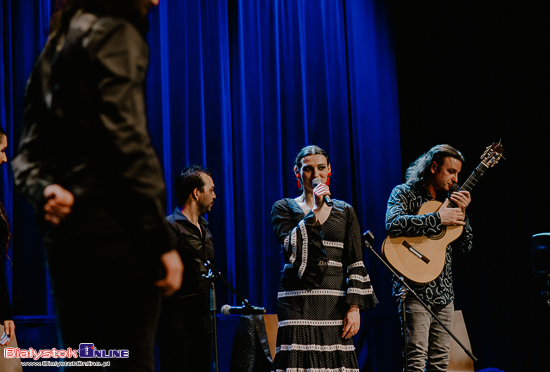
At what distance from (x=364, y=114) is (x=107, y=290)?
421cm

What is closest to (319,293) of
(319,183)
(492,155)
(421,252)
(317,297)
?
(317,297)

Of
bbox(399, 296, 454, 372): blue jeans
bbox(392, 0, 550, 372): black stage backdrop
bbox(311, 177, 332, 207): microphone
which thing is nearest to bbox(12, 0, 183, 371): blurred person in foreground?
bbox(311, 177, 332, 207): microphone

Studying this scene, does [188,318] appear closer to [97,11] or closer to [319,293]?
[319,293]

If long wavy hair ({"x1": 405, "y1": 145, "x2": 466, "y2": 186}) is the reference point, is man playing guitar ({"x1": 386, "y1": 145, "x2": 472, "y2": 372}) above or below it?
below

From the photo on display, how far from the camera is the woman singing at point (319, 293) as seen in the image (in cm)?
284

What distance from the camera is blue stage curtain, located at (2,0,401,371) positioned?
4488 mm

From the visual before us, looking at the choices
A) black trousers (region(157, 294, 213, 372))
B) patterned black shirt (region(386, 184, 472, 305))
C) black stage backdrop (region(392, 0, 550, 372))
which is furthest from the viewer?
black stage backdrop (region(392, 0, 550, 372))

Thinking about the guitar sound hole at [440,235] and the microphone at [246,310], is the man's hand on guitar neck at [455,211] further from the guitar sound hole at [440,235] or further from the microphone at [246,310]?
the microphone at [246,310]

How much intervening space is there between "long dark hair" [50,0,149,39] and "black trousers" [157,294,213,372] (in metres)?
2.11

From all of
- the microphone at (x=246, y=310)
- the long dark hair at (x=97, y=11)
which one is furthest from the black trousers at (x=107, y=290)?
the microphone at (x=246, y=310)

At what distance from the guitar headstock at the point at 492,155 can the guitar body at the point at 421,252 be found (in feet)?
1.70

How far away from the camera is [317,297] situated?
289 cm

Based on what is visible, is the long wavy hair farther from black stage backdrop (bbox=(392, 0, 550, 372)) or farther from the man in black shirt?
the man in black shirt

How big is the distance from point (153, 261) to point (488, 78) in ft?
15.1
